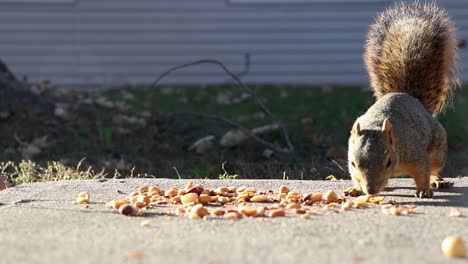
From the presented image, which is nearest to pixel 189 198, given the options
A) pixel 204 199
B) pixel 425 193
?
pixel 204 199

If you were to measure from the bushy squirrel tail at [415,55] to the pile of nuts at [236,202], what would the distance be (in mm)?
1150

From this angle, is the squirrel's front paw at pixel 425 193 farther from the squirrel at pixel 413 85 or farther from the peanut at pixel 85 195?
the peanut at pixel 85 195

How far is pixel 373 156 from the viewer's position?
3848 millimetres

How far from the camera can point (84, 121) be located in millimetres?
7262

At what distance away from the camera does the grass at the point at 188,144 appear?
18.9 feet

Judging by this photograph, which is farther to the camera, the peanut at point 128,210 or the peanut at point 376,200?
the peanut at point 376,200

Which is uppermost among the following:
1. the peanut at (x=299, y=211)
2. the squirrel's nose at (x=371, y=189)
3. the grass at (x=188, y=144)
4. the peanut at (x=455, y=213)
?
the squirrel's nose at (x=371, y=189)

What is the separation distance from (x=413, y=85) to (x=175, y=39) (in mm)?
6916

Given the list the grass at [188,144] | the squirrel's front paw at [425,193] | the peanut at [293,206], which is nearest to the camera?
the peanut at [293,206]

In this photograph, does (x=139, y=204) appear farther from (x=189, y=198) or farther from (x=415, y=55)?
(x=415, y=55)

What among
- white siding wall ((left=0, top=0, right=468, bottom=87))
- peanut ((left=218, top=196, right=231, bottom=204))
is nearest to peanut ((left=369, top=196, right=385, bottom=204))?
peanut ((left=218, top=196, right=231, bottom=204))

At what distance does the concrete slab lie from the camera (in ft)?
9.21

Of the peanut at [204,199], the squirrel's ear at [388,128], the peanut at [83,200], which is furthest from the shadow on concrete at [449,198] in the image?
the peanut at [83,200]

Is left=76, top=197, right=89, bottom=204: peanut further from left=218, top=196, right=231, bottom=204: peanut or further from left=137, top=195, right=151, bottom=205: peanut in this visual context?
left=218, top=196, right=231, bottom=204: peanut
